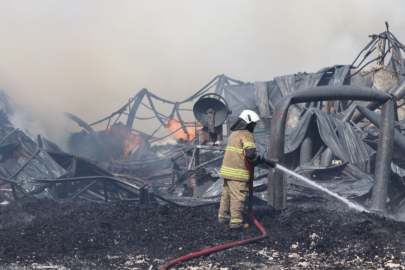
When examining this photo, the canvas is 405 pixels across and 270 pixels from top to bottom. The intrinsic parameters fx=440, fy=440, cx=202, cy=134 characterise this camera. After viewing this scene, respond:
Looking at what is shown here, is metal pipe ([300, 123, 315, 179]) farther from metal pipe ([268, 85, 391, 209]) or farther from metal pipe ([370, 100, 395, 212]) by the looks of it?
metal pipe ([268, 85, 391, 209])

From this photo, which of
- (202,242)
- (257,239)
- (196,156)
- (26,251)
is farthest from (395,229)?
(196,156)

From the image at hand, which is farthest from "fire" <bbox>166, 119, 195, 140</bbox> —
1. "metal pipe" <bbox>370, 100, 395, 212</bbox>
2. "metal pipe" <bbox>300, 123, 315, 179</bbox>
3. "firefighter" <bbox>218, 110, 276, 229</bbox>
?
"firefighter" <bbox>218, 110, 276, 229</bbox>

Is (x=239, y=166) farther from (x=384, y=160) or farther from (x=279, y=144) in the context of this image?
(x=384, y=160)

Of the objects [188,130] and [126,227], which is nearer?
[126,227]

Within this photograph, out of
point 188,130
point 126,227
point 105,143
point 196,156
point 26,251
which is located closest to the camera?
point 26,251

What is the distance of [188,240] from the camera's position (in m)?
5.86

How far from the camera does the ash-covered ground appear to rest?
16.4 feet

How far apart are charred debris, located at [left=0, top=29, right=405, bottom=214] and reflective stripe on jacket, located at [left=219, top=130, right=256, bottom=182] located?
1.16 meters

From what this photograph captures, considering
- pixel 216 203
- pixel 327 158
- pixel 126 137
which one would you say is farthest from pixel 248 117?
pixel 126 137

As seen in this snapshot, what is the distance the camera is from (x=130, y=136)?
16.9m

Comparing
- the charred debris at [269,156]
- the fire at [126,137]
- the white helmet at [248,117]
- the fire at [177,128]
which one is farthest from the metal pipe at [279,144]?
the fire at [177,128]

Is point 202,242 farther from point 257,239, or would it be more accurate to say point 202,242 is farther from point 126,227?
point 126,227

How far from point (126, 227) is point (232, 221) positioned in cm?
155

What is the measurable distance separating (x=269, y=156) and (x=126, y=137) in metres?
10.4
